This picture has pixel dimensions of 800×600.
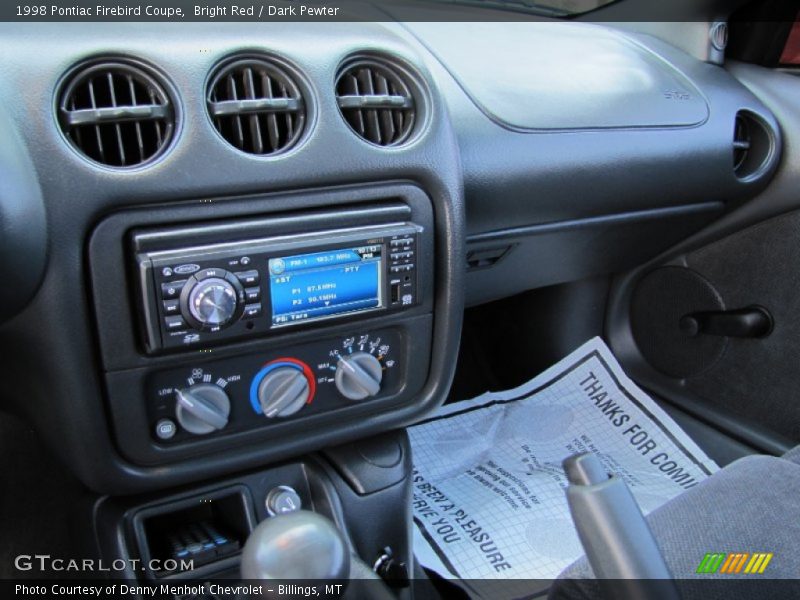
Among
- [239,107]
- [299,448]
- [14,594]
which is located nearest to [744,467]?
[299,448]

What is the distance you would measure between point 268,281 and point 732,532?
0.43m

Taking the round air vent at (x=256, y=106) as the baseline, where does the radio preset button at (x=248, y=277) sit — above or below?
below

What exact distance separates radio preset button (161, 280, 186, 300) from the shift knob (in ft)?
0.72

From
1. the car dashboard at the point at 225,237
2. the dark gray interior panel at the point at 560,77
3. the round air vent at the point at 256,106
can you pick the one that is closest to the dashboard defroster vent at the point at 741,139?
the dark gray interior panel at the point at 560,77

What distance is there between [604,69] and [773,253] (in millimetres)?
416

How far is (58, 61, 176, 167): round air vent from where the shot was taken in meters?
0.69

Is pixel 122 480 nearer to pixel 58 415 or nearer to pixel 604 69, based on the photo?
pixel 58 415

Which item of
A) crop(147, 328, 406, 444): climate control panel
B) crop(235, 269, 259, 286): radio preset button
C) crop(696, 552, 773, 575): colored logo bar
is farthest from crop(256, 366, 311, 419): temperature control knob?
crop(696, 552, 773, 575): colored logo bar

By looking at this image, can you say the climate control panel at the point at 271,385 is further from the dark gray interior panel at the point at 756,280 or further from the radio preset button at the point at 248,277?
the dark gray interior panel at the point at 756,280

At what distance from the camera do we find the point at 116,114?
688 millimetres

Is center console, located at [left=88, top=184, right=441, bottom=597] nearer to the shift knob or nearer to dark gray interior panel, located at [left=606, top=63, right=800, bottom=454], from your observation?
the shift knob

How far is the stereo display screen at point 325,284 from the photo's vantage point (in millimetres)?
749

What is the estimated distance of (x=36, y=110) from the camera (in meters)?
0.66

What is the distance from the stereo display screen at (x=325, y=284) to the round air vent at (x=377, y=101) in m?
0.13
